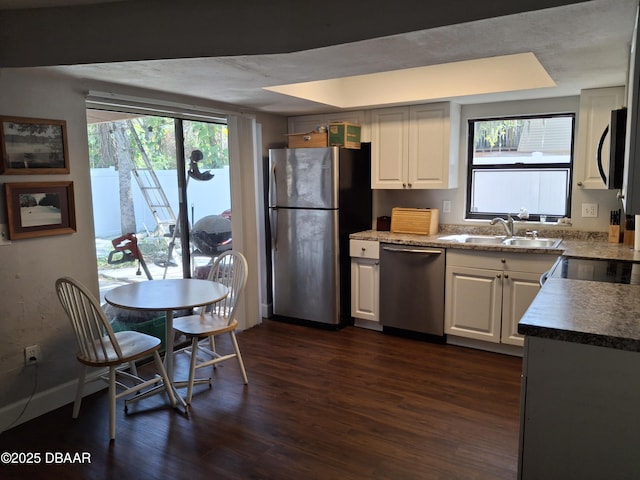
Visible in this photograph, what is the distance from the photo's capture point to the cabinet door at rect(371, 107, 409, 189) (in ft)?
13.8

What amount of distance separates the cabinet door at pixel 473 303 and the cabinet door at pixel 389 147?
101 centimetres

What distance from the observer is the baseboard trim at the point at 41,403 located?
268 cm

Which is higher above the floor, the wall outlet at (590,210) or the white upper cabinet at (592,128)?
the white upper cabinet at (592,128)

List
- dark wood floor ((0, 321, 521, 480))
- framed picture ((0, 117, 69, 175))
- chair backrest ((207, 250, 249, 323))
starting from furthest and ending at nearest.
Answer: chair backrest ((207, 250, 249, 323)), framed picture ((0, 117, 69, 175)), dark wood floor ((0, 321, 521, 480))

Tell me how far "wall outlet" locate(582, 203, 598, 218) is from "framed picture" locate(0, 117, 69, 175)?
3795 mm

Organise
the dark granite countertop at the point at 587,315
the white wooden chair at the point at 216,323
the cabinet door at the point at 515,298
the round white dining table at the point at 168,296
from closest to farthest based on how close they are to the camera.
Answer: the dark granite countertop at the point at 587,315
the round white dining table at the point at 168,296
the white wooden chair at the point at 216,323
the cabinet door at the point at 515,298

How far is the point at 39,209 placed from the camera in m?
2.78

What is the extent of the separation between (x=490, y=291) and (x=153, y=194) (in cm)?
275

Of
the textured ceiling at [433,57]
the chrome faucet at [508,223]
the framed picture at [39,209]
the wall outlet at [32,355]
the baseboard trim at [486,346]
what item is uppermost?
the textured ceiling at [433,57]

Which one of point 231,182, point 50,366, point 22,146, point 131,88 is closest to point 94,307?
point 50,366

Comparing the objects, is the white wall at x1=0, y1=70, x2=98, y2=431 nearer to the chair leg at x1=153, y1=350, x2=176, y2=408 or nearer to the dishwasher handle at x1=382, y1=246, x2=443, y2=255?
the chair leg at x1=153, y1=350, x2=176, y2=408

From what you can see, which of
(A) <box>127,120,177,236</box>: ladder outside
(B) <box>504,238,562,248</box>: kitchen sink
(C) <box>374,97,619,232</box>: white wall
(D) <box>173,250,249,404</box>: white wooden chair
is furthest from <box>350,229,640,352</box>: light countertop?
(A) <box>127,120,177,236</box>: ladder outside

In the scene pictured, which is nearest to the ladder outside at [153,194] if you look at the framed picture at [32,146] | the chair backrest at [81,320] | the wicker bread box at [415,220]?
the framed picture at [32,146]

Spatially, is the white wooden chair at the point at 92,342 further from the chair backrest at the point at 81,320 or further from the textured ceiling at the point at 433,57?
the textured ceiling at the point at 433,57
